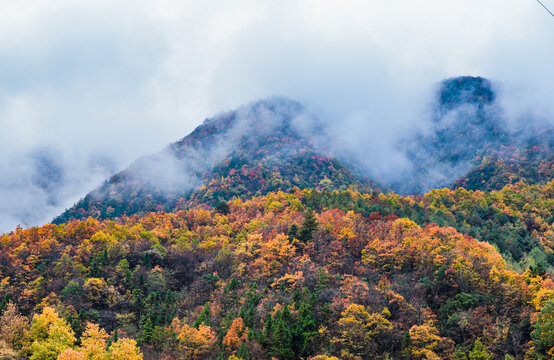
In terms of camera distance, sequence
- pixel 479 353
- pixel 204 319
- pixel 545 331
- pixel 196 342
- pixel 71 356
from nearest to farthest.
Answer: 1. pixel 71 356
2. pixel 479 353
3. pixel 545 331
4. pixel 196 342
5. pixel 204 319

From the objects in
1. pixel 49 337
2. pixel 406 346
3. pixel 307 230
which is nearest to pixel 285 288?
pixel 307 230

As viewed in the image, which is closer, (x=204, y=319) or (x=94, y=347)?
(x=94, y=347)

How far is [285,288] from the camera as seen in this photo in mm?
69938

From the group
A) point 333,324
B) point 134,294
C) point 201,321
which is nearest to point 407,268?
point 333,324

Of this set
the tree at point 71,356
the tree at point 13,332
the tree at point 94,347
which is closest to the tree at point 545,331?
the tree at point 94,347

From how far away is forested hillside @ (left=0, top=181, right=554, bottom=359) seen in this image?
56.0 metres

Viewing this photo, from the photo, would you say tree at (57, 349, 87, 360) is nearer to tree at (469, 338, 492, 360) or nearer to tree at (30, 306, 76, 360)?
tree at (30, 306, 76, 360)

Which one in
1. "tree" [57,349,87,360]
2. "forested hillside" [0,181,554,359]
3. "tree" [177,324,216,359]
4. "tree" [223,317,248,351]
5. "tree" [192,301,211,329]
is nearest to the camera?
"tree" [57,349,87,360]

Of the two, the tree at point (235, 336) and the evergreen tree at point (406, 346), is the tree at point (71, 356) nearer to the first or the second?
the tree at point (235, 336)

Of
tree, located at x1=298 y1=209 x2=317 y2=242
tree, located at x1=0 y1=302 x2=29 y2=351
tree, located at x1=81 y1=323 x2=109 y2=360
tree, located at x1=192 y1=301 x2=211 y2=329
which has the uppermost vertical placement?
tree, located at x1=298 y1=209 x2=317 y2=242

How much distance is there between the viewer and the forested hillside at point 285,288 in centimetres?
5603

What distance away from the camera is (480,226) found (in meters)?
119

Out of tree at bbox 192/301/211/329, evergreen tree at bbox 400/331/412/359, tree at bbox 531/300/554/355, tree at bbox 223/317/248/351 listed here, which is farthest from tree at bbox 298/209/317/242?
tree at bbox 531/300/554/355

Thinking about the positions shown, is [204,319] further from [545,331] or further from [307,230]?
[545,331]
